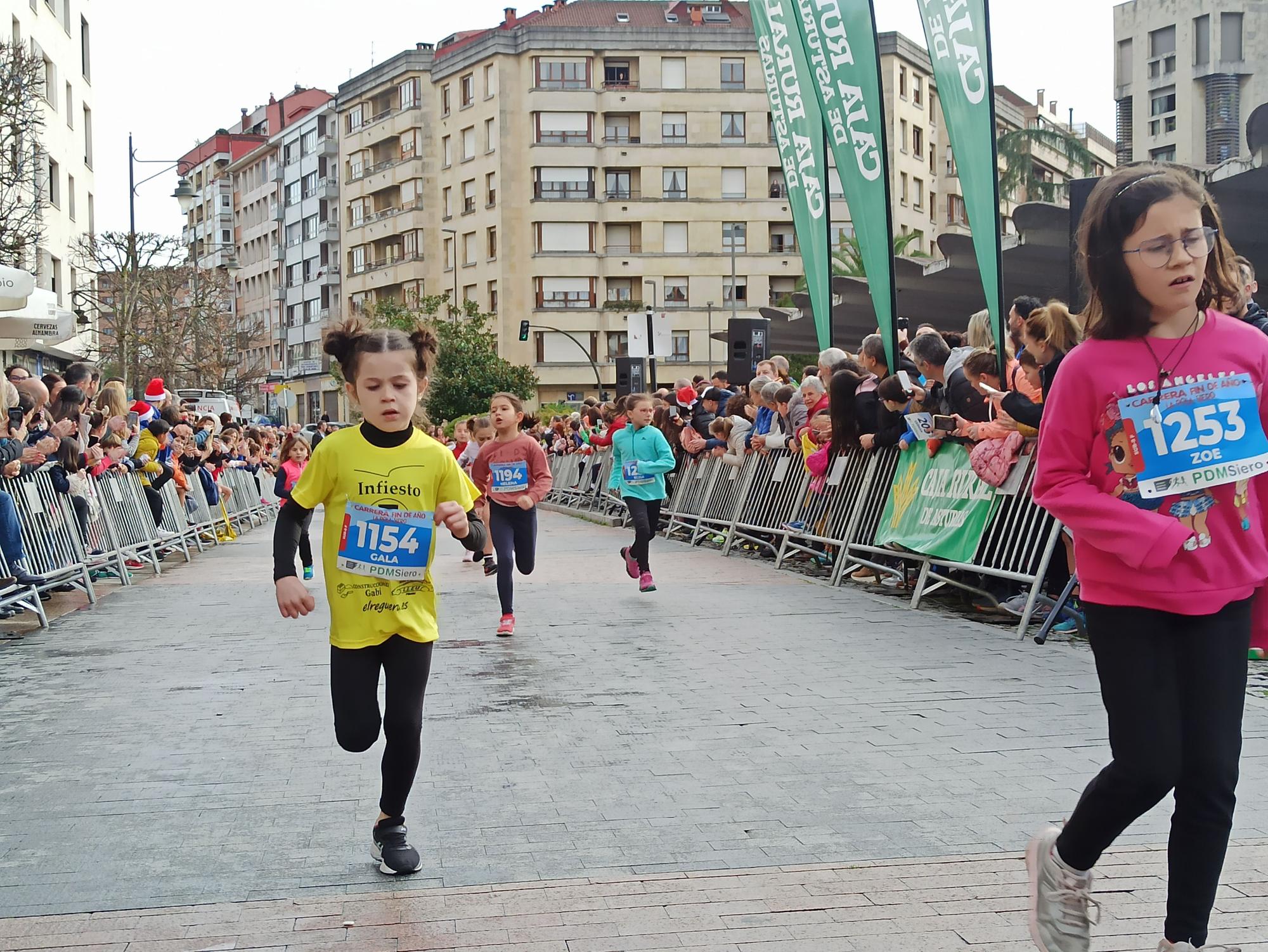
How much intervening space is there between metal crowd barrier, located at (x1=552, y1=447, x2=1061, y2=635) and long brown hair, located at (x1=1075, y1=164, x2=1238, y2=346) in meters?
2.80

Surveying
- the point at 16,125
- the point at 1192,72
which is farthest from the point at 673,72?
the point at 16,125

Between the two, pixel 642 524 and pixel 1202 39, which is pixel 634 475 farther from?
pixel 1202 39

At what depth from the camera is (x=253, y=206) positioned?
122 m

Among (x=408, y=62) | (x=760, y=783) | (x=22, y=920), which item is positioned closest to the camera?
(x=22, y=920)

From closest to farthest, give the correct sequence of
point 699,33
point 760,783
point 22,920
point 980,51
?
point 22,920, point 760,783, point 980,51, point 699,33

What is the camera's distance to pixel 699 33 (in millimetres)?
82125

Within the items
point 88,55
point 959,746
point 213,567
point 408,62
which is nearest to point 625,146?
point 408,62

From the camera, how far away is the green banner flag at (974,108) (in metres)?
12.5

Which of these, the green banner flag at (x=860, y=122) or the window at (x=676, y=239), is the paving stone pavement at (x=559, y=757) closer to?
the green banner flag at (x=860, y=122)

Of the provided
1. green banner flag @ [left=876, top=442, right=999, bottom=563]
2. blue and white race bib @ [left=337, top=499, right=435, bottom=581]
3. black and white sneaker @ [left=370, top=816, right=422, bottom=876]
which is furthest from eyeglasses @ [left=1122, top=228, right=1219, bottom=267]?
green banner flag @ [left=876, top=442, right=999, bottom=563]

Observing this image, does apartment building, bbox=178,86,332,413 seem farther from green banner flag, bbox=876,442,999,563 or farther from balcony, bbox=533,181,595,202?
green banner flag, bbox=876,442,999,563

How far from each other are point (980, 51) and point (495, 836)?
942 cm

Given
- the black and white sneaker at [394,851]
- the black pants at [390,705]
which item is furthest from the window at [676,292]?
the black and white sneaker at [394,851]

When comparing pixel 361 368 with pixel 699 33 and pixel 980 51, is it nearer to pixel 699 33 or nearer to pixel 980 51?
pixel 980 51
